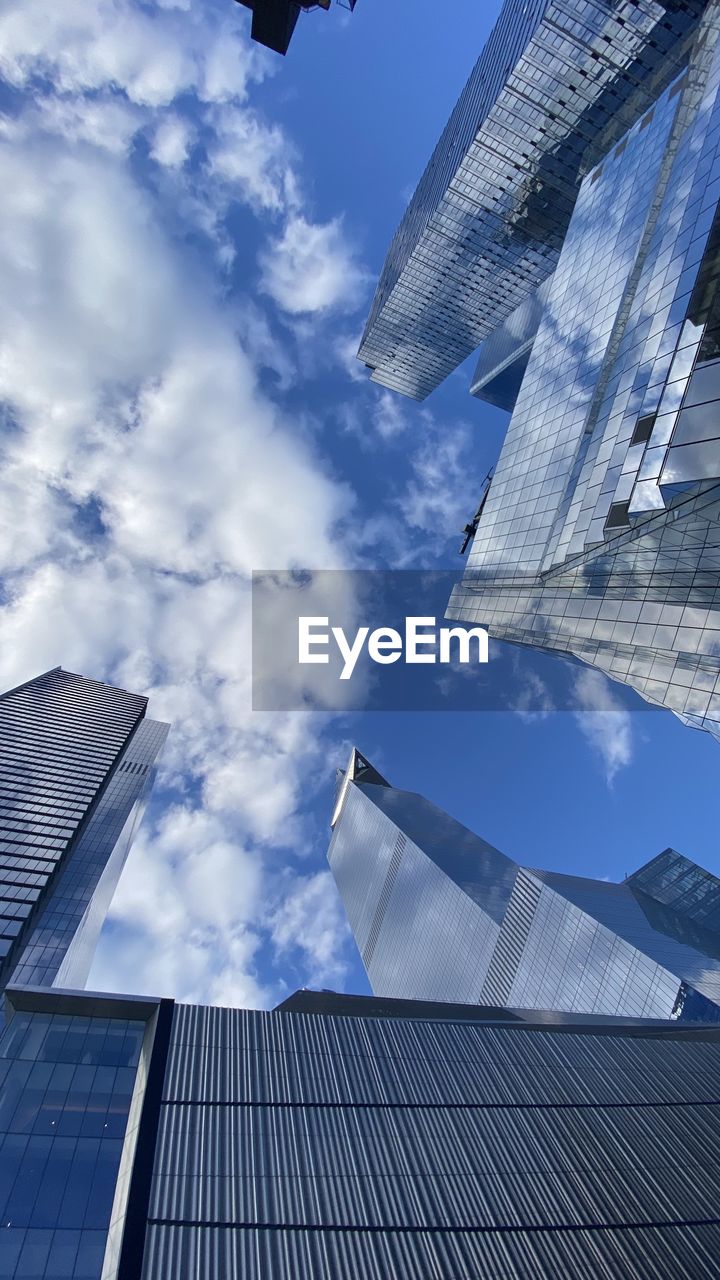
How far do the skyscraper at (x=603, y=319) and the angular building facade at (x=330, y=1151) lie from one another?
21999 millimetres

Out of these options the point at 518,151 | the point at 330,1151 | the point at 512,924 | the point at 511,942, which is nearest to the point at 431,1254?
the point at 330,1151

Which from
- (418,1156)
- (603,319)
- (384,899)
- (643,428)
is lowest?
(384,899)

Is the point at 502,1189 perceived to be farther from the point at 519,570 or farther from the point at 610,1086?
the point at 519,570

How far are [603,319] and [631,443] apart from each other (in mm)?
25661

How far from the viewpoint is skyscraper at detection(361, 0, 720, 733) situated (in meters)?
31.5

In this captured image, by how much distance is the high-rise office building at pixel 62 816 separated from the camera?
65.9 metres

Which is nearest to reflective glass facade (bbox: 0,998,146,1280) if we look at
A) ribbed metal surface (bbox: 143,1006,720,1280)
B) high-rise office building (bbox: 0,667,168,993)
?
ribbed metal surface (bbox: 143,1006,720,1280)

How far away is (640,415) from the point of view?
116 ft

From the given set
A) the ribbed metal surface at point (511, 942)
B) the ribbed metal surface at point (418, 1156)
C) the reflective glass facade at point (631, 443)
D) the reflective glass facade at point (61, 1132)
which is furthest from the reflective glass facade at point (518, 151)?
the ribbed metal surface at point (511, 942)

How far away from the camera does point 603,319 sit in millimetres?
54344

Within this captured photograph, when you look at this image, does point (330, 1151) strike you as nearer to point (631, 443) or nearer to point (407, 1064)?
point (407, 1064)

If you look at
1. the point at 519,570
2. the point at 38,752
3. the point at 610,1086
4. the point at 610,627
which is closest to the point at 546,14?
the point at 519,570

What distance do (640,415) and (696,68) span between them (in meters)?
38.4

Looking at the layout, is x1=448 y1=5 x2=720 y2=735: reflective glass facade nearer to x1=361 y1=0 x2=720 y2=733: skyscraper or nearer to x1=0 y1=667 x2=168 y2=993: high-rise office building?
x1=361 y1=0 x2=720 y2=733: skyscraper
